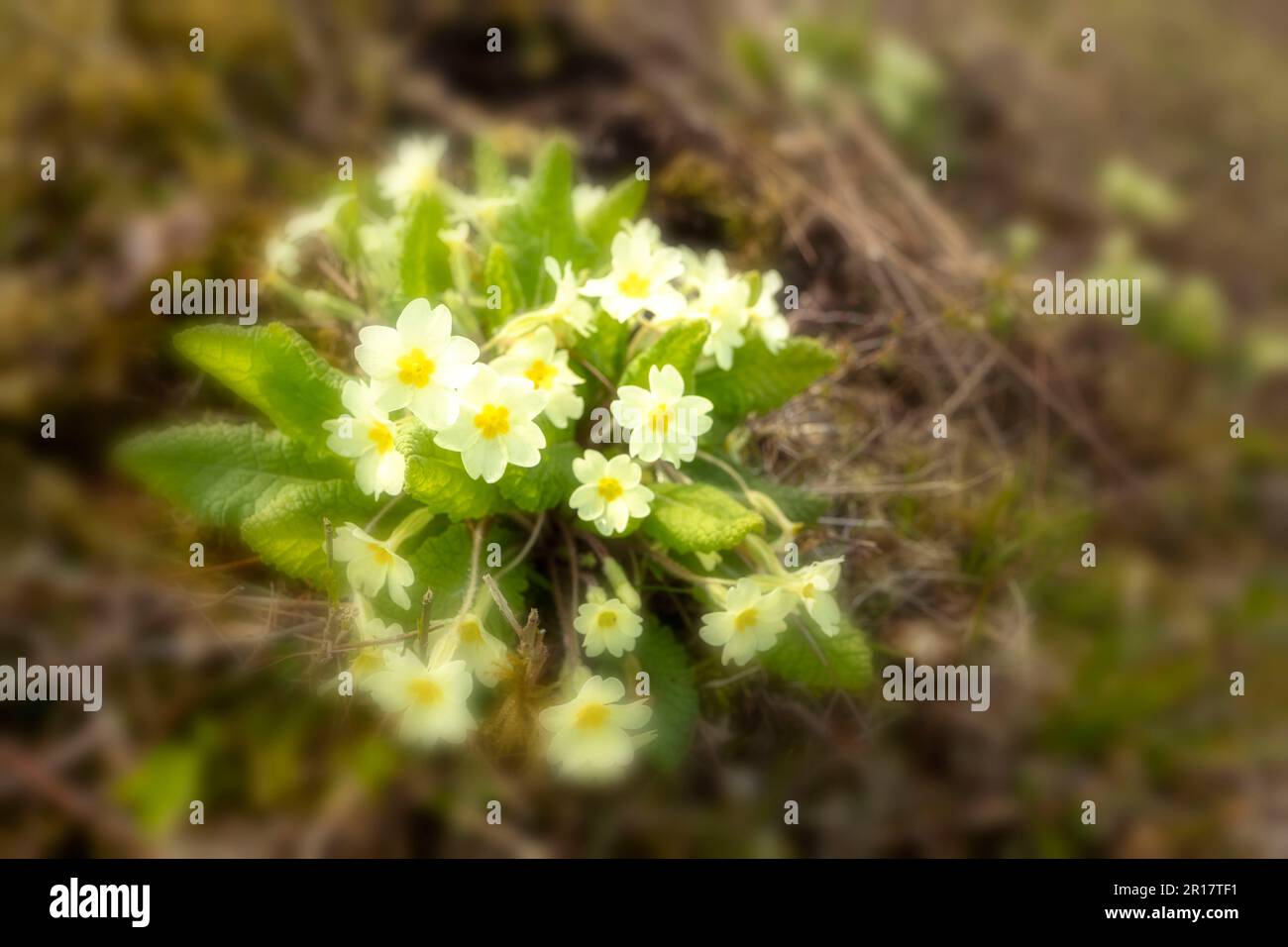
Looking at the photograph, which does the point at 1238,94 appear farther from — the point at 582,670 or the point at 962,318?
the point at 582,670

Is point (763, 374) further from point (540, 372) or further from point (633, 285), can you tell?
point (540, 372)

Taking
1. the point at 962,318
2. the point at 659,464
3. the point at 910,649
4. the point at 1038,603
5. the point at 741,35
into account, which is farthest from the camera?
the point at 741,35

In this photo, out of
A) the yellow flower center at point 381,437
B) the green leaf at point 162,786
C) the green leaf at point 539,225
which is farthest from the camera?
the green leaf at point 162,786

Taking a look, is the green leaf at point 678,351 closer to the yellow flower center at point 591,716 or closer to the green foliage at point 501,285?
the green foliage at point 501,285

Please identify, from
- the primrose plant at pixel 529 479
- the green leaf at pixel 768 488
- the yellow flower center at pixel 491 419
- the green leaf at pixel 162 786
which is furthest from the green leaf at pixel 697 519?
the green leaf at pixel 162 786

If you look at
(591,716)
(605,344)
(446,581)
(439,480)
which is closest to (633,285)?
(605,344)
